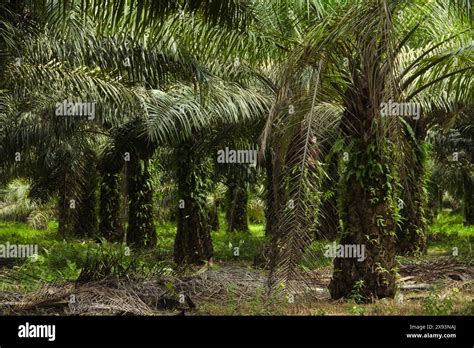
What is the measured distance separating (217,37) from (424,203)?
9.19 meters

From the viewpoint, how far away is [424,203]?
1636 centimetres

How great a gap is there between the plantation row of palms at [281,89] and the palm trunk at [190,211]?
0.10 feet

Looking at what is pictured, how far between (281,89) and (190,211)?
806 cm

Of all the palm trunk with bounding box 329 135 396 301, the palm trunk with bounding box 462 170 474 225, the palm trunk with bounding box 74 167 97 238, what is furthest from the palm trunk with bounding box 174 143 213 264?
the palm trunk with bounding box 462 170 474 225

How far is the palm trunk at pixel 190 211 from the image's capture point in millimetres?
14852

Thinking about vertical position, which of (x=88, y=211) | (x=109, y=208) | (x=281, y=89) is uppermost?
(x=281, y=89)

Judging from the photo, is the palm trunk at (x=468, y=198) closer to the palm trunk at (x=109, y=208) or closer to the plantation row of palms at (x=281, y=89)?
the plantation row of palms at (x=281, y=89)

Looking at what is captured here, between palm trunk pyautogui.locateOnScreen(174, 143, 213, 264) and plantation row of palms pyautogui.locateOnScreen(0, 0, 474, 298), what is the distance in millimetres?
31

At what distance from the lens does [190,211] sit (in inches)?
587

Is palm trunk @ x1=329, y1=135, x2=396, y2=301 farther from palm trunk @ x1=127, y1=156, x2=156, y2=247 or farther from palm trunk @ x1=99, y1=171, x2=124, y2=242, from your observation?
palm trunk @ x1=99, y1=171, x2=124, y2=242

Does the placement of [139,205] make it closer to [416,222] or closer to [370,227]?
[416,222]

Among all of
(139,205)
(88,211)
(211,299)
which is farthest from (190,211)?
(88,211)

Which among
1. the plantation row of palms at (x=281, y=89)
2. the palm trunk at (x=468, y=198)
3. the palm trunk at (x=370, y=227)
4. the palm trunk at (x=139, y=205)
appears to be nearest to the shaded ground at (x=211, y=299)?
the palm trunk at (x=370, y=227)

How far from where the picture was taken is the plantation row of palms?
6.90 meters
